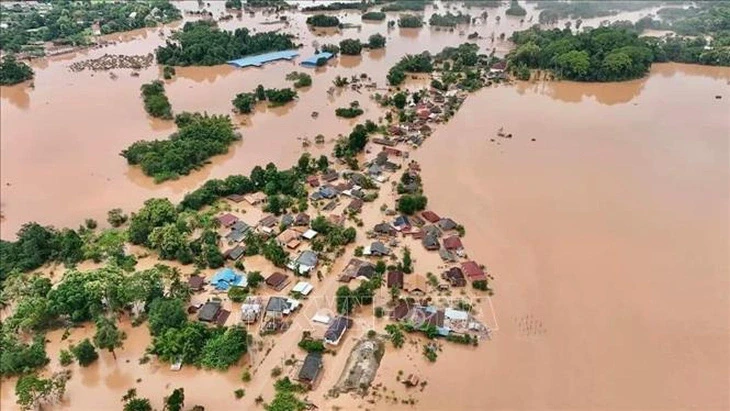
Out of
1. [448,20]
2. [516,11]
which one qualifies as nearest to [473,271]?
[448,20]

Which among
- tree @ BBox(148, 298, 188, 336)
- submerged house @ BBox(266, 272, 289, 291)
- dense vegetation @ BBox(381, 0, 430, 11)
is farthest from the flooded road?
dense vegetation @ BBox(381, 0, 430, 11)

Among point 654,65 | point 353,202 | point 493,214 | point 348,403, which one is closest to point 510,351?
point 348,403

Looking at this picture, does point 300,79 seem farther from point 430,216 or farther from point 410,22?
point 410,22

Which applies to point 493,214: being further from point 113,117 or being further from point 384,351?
point 113,117

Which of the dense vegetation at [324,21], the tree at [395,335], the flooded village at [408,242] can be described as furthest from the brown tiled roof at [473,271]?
the dense vegetation at [324,21]

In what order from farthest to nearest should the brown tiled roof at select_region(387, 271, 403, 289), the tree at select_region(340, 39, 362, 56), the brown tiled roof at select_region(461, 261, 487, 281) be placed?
the tree at select_region(340, 39, 362, 56) → the brown tiled roof at select_region(461, 261, 487, 281) → the brown tiled roof at select_region(387, 271, 403, 289)

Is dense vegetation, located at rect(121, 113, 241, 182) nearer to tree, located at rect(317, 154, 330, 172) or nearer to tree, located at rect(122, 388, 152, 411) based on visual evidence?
tree, located at rect(317, 154, 330, 172)
